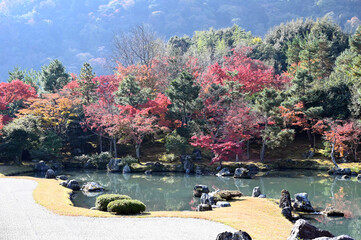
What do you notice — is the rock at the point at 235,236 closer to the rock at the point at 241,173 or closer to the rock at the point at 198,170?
the rock at the point at 241,173

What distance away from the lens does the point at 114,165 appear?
3444 centimetres

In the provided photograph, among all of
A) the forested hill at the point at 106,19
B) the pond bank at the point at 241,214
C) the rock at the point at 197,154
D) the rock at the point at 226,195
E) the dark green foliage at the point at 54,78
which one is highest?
the forested hill at the point at 106,19

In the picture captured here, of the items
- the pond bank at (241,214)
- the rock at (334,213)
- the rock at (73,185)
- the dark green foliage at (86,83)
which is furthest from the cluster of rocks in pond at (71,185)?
the rock at (334,213)

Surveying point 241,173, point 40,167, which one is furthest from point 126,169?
point 241,173

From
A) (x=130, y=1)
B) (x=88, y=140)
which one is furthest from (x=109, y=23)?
(x=88, y=140)

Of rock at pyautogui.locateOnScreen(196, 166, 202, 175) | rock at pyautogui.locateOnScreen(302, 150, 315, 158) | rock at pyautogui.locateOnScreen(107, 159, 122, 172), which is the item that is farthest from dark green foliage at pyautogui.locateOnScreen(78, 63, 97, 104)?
rock at pyautogui.locateOnScreen(302, 150, 315, 158)

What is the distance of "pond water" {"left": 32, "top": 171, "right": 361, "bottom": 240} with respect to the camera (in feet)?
58.0

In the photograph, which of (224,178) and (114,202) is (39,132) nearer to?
(224,178)

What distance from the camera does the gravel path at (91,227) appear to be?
36.4 ft

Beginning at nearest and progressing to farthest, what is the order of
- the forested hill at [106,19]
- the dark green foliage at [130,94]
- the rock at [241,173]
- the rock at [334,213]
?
1. the rock at [334,213]
2. the rock at [241,173]
3. the dark green foliage at [130,94]
4. the forested hill at [106,19]

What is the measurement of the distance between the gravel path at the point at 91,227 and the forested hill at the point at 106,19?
10396 cm

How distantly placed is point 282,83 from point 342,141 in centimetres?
1230

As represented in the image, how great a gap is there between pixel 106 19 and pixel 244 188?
123 metres

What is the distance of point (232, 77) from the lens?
39.0 m
